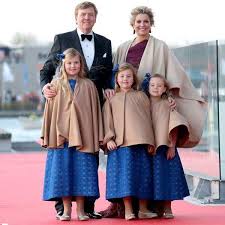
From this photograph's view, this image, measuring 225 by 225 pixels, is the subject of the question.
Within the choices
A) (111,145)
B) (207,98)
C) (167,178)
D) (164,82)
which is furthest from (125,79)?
(207,98)

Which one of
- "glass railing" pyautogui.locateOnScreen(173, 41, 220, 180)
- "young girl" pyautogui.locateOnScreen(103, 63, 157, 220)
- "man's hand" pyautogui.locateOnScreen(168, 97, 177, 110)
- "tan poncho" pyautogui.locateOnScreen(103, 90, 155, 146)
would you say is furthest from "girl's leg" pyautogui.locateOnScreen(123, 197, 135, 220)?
"glass railing" pyautogui.locateOnScreen(173, 41, 220, 180)

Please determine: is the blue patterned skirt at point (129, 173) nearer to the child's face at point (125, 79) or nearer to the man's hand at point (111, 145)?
the man's hand at point (111, 145)

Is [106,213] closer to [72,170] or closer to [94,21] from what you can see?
[72,170]

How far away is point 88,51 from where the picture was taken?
8117 mm

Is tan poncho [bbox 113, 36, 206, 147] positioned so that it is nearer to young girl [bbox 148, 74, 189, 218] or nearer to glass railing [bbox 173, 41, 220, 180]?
young girl [bbox 148, 74, 189, 218]

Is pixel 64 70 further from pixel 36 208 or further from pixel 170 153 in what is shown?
pixel 36 208

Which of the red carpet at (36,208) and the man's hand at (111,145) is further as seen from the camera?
the red carpet at (36,208)

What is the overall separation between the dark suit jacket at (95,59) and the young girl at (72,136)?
15cm

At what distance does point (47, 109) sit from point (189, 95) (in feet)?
3.87

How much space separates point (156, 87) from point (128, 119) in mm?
343

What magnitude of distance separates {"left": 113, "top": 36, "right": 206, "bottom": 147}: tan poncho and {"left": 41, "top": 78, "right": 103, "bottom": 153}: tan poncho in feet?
1.46

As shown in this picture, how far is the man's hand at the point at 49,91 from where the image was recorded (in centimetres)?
788

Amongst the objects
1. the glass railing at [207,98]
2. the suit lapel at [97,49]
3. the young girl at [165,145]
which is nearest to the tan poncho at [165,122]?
the young girl at [165,145]

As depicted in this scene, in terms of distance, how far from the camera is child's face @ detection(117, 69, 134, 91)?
25.6 ft
